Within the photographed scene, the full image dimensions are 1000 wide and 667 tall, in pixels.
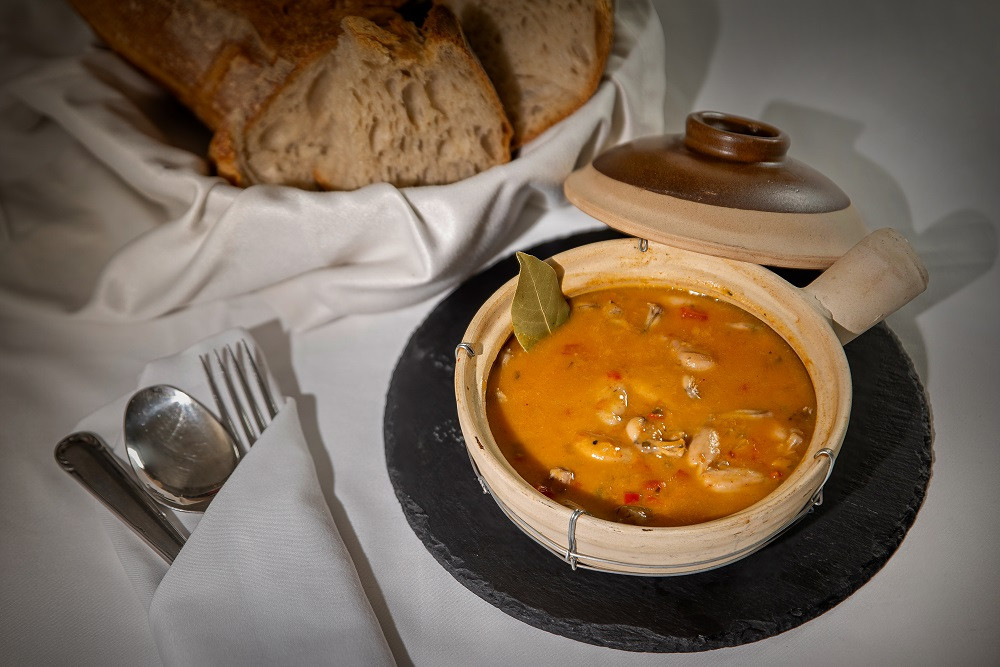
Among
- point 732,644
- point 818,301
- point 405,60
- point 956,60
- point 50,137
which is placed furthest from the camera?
point 956,60

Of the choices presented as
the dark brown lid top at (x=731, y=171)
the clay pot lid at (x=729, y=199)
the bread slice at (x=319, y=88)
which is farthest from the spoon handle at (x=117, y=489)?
the dark brown lid top at (x=731, y=171)

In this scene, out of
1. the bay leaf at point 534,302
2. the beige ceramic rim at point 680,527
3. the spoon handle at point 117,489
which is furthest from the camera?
the bay leaf at point 534,302

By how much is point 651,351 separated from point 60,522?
4.96 ft

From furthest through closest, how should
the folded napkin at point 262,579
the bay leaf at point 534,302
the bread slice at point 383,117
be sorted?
the bread slice at point 383,117 < the bay leaf at point 534,302 < the folded napkin at point 262,579

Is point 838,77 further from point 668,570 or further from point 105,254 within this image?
point 105,254

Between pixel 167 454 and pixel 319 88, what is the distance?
3.75ft

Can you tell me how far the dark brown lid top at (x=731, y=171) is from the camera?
1.97 metres

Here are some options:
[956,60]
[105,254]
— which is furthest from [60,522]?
[956,60]

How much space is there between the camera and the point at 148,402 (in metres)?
2.07

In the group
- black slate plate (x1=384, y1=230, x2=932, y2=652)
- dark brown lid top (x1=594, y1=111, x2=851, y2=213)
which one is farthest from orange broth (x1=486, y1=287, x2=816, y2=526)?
dark brown lid top (x1=594, y1=111, x2=851, y2=213)

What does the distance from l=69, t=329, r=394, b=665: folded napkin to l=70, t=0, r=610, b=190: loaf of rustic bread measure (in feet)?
3.06

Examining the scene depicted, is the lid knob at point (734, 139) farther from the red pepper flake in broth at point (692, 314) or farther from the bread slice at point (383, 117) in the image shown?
the bread slice at point (383, 117)

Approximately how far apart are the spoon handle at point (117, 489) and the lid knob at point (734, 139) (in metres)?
1.57

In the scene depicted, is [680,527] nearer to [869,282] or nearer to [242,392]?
[869,282]
